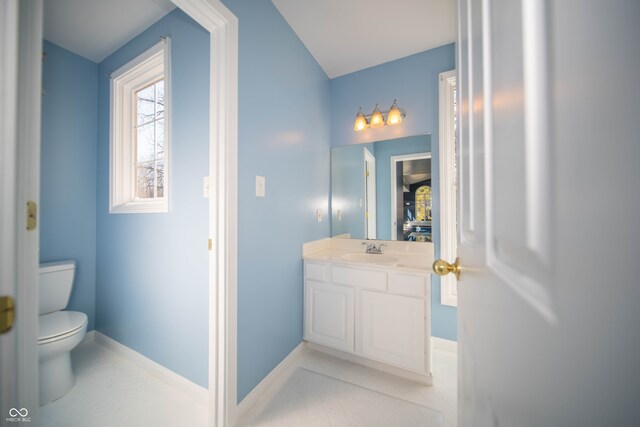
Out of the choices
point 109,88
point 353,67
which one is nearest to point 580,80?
point 353,67

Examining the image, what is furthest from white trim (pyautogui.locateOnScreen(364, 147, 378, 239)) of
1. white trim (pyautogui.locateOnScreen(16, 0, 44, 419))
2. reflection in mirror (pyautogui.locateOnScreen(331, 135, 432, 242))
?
white trim (pyautogui.locateOnScreen(16, 0, 44, 419))

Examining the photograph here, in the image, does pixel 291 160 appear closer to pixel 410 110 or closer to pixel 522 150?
pixel 410 110

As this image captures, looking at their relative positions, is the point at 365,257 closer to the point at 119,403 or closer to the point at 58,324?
the point at 119,403

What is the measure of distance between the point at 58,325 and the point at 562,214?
255 cm

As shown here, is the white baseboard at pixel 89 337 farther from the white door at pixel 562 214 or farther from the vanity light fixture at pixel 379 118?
the vanity light fixture at pixel 379 118

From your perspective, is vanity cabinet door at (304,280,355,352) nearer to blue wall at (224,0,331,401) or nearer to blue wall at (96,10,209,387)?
blue wall at (224,0,331,401)

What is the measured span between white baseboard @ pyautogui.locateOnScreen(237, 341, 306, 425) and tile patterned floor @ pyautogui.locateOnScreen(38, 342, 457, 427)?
0.03 meters

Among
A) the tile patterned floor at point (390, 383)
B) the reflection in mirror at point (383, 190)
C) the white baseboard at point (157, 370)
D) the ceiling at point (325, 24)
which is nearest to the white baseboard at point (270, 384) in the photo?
the tile patterned floor at point (390, 383)

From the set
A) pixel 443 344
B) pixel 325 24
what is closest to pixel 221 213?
pixel 325 24

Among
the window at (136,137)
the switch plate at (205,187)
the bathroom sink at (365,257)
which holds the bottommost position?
the bathroom sink at (365,257)

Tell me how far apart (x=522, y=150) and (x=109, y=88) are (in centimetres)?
298

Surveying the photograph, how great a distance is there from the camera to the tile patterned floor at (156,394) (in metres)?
1.30

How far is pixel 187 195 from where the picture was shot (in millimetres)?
1516

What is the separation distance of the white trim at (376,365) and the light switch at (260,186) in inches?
54.4
